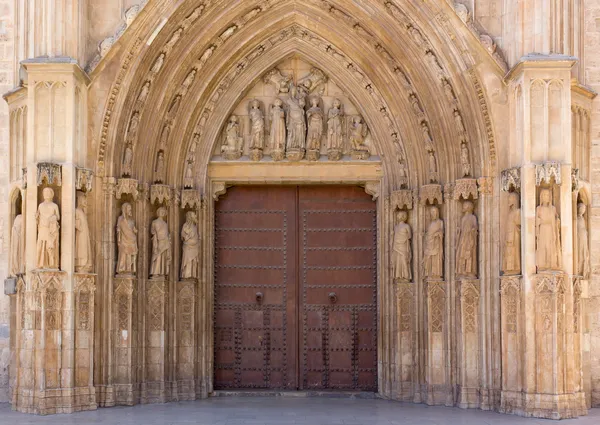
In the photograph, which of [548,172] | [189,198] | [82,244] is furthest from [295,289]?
[548,172]

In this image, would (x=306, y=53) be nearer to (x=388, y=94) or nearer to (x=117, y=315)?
(x=388, y=94)

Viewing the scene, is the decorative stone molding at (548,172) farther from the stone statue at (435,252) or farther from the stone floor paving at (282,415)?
the stone floor paving at (282,415)

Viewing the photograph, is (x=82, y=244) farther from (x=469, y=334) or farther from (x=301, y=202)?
(x=469, y=334)

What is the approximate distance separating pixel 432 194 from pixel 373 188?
55.8 inches

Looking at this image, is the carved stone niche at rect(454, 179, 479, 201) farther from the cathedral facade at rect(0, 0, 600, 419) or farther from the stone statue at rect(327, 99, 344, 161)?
→ the stone statue at rect(327, 99, 344, 161)

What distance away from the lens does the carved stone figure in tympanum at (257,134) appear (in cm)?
1766

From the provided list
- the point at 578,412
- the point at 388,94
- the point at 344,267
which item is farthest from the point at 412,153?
the point at 578,412

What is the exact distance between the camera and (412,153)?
17219 millimetres

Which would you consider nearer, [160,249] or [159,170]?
[160,249]

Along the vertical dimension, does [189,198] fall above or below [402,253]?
above

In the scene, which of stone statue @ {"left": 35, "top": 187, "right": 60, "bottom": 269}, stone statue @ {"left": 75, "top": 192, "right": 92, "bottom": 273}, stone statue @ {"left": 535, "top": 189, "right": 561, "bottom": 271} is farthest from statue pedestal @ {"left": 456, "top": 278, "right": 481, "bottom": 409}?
stone statue @ {"left": 35, "top": 187, "right": 60, "bottom": 269}

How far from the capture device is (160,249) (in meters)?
16.6

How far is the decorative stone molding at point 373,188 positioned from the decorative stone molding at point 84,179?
16.5 ft

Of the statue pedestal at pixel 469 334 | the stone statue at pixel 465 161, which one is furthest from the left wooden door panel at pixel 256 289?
the stone statue at pixel 465 161
